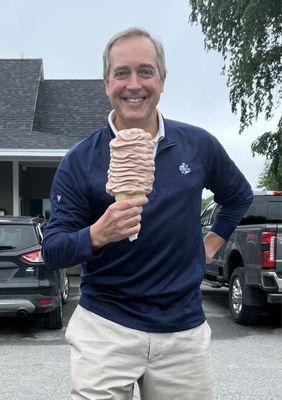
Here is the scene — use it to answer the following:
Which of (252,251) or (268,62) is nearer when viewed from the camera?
(252,251)

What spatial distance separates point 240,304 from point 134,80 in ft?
21.1

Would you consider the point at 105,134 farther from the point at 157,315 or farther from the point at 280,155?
the point at 280,155

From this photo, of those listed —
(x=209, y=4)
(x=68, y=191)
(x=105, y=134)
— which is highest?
(x=209, y=4)

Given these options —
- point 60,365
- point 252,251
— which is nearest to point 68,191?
point 60,365

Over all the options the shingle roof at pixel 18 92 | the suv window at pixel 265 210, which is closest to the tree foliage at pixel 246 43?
the shingle roof at pixel 18 92

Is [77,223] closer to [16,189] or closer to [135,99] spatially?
[135,99]

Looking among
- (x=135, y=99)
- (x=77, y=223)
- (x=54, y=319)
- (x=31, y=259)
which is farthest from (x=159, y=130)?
(x=54, y=319)

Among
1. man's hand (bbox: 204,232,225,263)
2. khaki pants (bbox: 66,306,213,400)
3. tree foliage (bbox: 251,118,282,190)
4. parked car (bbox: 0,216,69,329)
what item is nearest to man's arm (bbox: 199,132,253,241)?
man's hand (bbox: 204,232,225,263)

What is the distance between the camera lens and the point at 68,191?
6.89 feet

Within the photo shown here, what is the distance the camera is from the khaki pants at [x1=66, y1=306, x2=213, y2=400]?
2100 millimetres

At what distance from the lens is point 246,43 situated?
707 inches

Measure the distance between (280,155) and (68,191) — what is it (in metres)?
17.6

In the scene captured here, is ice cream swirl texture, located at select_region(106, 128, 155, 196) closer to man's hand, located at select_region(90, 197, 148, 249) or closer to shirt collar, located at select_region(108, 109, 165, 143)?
man's hand, located at select_region(90, 197, 148, 249)

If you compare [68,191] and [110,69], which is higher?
[110,69]
